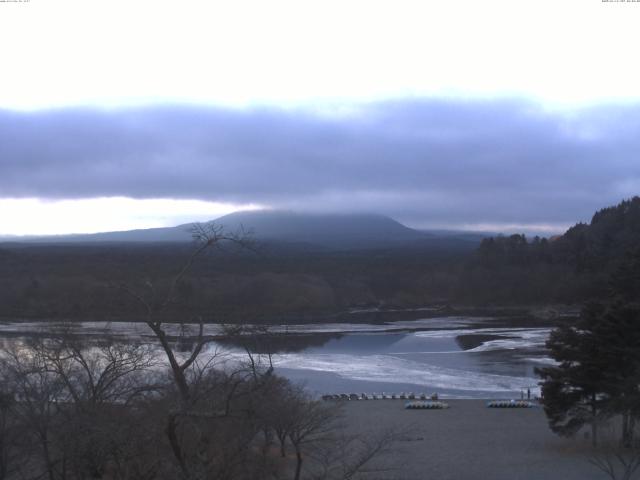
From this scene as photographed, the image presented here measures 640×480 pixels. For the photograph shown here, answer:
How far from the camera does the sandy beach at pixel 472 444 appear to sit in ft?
53.1

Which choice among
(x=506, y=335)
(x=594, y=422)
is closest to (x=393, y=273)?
(x=506, y=335)

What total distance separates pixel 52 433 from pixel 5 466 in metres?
0.65

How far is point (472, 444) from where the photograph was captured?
19781 mm

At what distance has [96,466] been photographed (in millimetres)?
9125

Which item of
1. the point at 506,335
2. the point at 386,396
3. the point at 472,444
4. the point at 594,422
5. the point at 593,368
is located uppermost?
the point at 593,368

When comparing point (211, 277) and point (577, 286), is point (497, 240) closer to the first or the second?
point (577, 286)

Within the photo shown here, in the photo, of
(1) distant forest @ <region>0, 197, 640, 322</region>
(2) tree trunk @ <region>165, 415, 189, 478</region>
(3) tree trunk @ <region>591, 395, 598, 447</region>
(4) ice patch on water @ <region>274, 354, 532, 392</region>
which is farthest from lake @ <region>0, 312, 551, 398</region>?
(2) tree trunk @ <region>165, 415, 189, 478</region>

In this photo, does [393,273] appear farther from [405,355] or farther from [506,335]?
[405,355]

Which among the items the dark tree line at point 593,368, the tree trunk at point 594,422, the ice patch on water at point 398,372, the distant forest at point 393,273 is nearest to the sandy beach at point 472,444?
the tree trunk at point 594,422

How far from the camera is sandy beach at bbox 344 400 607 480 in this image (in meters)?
16.2

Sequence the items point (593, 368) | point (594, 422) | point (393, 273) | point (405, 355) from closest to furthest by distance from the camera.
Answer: point (594, 422) → point (593, 368) → point (405, 355) → point (393, 273)

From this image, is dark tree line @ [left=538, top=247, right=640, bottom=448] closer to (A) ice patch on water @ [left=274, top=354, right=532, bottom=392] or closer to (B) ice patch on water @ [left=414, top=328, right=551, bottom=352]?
(A) ice patch on water @ [left=274, top=354, right=532, bottom=392]

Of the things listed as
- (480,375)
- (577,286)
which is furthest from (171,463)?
(577,286)

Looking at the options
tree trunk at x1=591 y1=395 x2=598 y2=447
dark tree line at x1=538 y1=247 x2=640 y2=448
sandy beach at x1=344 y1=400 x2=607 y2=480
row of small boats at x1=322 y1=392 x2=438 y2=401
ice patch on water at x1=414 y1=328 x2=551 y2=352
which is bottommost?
ice patch on water at x1=414 y1=328 x2=551 y2=352
